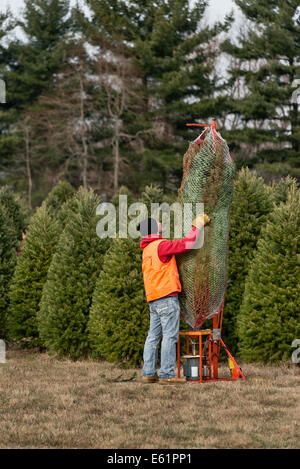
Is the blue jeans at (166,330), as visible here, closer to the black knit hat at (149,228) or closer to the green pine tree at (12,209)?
the black knit hat at (149,228)

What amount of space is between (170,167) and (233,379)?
20.6 metres

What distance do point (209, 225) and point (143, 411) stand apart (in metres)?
2.28

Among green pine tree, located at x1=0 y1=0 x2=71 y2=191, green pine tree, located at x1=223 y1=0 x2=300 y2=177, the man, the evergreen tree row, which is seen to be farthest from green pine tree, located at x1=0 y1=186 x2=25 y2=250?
green pine tree, located at x1=0 y1=0 x2=71 y2=191

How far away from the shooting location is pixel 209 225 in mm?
7133

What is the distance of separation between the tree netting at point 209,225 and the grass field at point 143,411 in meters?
1.05

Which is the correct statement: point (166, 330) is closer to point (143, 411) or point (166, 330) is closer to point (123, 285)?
point (143, 411)

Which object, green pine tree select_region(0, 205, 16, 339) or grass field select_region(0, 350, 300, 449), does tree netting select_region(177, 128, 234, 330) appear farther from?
green pine tree select_region(0, 205, 16, 339)

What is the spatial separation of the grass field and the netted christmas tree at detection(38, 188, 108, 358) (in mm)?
1036

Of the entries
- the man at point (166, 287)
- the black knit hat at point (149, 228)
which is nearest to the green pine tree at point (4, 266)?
the black knit hat at point (149, 228)

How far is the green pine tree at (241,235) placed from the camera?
9.19 metres

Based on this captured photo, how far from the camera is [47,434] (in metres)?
5.27

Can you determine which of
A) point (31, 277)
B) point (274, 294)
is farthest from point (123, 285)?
point (31, 277)

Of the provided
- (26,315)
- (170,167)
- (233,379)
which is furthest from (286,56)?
(233,379)

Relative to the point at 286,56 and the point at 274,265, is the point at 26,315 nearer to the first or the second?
the point at 274,265
